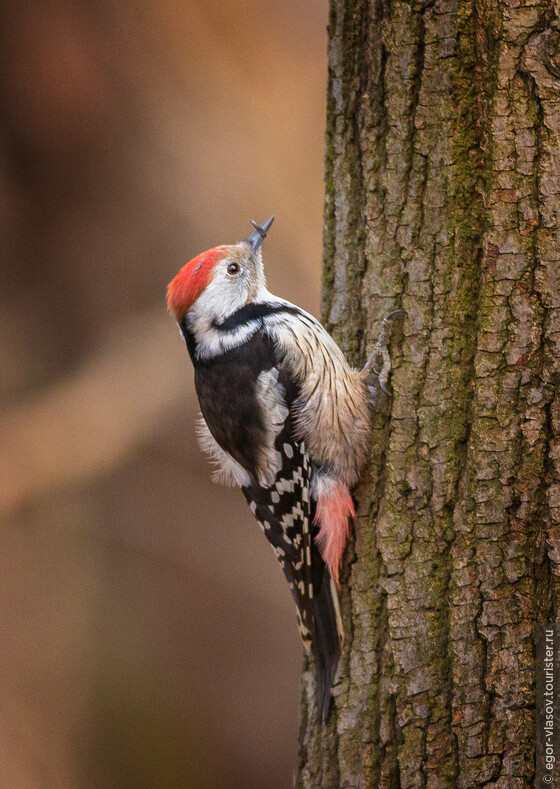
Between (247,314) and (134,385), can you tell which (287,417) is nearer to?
(247,314)

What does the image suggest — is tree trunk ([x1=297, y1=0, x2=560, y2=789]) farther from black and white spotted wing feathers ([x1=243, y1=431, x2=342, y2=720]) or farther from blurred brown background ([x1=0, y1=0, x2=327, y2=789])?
blurred brown background ([x1=0, y1=0, x2=327, y2=789])

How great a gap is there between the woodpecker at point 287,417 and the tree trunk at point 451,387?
0.09 metres

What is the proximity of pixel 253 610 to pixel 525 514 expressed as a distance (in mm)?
2854

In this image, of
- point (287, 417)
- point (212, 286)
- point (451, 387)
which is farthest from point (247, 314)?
point (451, 387)

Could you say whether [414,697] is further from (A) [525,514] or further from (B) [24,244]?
(B) [24,244]

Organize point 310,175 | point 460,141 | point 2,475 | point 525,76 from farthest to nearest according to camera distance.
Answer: point 310,175 → point 2,475 → point 460,141 → point 525,76

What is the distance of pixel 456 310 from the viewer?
1756 mm

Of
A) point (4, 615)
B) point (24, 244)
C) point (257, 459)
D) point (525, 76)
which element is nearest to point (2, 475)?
point (4, 615)

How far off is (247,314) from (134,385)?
1.69 meters

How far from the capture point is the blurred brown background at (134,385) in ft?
11.9

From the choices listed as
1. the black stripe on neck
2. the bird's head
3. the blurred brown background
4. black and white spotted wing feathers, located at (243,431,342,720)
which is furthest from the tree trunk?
the blurred brown background

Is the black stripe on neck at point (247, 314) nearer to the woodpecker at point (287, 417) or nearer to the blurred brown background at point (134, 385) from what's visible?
the woodpecker at point (287, 417)

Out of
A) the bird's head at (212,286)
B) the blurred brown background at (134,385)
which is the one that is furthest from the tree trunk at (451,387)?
the blurred brown background at (134,385)

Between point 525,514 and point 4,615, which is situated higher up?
point 525,514
